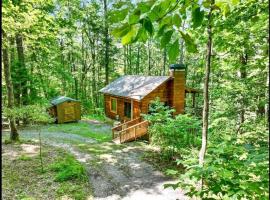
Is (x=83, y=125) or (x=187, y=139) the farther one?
(x=83, y=125)

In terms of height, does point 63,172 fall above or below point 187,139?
below

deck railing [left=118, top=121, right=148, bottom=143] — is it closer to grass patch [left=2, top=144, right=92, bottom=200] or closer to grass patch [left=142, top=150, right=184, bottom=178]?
grass patch [left=142, top=150, right=184, bottom=178]

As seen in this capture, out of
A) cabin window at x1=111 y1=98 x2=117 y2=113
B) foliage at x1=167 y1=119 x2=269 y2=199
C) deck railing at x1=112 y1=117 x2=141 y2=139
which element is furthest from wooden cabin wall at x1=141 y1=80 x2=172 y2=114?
foliage at x1=167 y1=119 x2=269 y2=199

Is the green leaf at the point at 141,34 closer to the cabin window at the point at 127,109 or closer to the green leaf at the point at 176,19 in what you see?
the green leaf at the point at 176,19

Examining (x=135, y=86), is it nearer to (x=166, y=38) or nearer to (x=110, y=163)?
(x=110, y=163)

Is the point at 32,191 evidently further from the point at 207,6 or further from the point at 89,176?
the point at 207,6

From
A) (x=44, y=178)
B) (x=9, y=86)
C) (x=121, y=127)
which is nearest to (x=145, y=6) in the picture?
(x=44, y=178)

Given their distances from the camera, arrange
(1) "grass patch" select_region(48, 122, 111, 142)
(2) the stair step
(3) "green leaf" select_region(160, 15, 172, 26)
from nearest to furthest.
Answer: (3) "green leaf" select_region(160, 15, 172, 26) → (2) the stair step → (1) "grass patch" select_region(48, 122, 111, 142)

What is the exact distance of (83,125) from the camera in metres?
22.8

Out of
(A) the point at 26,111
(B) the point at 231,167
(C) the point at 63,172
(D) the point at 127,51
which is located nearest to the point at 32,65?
(A) the point at 26,111

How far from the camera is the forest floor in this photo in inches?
398

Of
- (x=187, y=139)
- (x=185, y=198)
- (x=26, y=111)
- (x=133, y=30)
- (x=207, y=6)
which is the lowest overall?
(x=185, y=198)

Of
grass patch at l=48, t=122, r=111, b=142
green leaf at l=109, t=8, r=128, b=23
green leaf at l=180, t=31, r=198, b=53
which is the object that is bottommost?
grass patch at l=48, t=122, r=111, b=142

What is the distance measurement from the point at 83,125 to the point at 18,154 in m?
9.64
